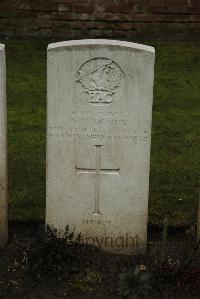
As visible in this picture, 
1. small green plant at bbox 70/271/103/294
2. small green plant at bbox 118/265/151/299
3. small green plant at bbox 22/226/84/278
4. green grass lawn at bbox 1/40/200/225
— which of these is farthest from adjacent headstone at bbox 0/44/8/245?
small green plant at bbox 118/265/151/299

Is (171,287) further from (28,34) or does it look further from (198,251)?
(28,34)

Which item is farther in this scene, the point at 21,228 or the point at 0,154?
the point at 21,228

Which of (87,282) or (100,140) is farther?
(100,140)

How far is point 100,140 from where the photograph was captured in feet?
17.0

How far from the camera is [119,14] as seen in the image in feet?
40.1

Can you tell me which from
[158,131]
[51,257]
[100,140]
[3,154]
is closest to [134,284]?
[51,257]

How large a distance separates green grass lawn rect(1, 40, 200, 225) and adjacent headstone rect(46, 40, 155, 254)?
2.36 ft

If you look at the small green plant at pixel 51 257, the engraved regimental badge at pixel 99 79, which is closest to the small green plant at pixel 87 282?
the small green plant at pixel 51 257

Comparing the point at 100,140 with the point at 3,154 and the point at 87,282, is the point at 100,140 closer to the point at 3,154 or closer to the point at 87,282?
the point at 3,154

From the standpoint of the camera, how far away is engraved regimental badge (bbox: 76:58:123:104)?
4.99 meters

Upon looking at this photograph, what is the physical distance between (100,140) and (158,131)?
3291mm

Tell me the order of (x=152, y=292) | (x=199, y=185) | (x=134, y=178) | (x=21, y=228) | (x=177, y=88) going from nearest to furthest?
(x=152, y=292)
(x=134, y=178)
(x=21, y=228)
(x=199, y=185)
(x=177, y=88)

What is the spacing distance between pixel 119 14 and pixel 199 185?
6152 mm

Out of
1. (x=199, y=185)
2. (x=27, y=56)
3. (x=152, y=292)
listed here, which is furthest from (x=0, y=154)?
(x=27, y=56)
